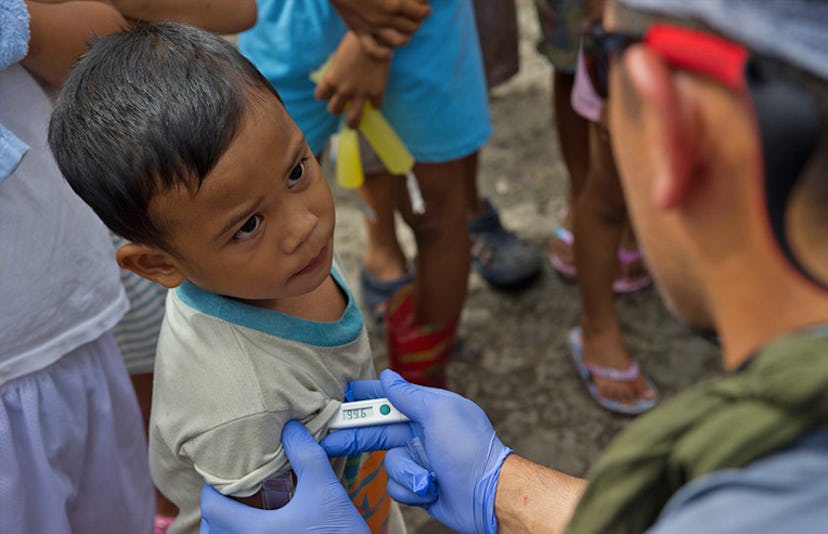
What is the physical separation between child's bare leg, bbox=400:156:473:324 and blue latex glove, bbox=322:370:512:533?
80 cm

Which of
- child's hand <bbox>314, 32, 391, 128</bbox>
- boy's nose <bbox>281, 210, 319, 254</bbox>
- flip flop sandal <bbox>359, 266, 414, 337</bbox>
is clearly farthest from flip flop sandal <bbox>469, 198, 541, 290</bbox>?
boy's nose <bbox>281, 210, 319, 254</bbox>

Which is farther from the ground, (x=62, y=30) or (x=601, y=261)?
(x=62, y=30)

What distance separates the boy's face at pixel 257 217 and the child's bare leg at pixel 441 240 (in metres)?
0.82

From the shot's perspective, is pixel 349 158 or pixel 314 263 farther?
pixel 349 158

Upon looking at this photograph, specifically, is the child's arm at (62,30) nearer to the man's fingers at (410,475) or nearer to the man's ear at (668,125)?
the man's fingers at (410,475)

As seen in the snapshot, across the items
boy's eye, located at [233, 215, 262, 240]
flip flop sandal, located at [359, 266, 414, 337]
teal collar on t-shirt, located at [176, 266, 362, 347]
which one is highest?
boy's eye, located at [233, 215, 262, 240]

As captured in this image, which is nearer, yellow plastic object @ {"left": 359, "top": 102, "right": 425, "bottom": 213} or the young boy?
the young boy

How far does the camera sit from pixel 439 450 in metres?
1.28

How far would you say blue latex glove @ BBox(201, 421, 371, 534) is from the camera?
1.18 metres

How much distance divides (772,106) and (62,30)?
1017 mm

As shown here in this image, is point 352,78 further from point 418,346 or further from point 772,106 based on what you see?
point 772,106

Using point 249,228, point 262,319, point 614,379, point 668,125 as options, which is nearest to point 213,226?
point 249,228

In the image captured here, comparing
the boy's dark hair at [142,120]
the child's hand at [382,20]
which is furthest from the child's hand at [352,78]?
the boy's dark hair at [142,120]

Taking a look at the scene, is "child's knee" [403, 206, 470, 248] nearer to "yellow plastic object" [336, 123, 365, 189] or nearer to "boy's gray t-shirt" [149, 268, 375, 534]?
"yellow plastic object" [336, 123, 365, 189]
